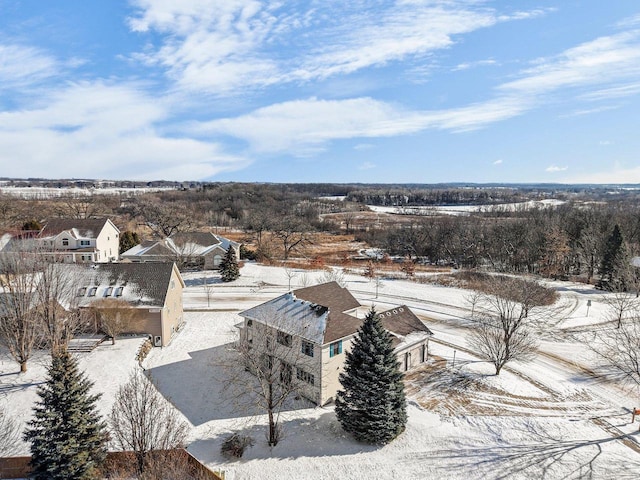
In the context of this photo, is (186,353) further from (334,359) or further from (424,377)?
(424,377)

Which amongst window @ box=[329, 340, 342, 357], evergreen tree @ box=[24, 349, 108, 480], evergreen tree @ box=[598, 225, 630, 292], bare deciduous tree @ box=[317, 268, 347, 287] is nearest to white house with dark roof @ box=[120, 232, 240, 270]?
bare deciduous tree @ box=[317, 268, 347, 287]

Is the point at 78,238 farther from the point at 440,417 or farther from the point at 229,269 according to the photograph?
the point at 440,417

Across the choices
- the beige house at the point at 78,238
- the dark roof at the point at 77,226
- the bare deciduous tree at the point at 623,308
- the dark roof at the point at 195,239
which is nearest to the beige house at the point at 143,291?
the beige house at the point at 78,238

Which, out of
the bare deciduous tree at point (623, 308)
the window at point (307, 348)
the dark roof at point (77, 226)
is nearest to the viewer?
the window at point (307, 348)

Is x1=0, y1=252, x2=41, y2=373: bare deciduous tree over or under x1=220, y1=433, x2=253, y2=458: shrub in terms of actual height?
over

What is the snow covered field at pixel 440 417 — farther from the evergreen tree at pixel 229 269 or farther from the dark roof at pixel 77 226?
the dark roof at pixel 77 226

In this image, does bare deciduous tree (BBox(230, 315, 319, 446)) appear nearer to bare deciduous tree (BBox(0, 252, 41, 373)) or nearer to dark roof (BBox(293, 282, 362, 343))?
dark roof (BBox(293, 282, 362, 343))

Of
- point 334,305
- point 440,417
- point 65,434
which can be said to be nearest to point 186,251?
point 334,305
